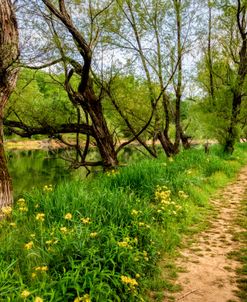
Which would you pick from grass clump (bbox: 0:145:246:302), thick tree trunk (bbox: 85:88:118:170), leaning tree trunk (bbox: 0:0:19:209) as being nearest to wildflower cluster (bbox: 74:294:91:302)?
grass clump (bbox: 0:145:246:302)

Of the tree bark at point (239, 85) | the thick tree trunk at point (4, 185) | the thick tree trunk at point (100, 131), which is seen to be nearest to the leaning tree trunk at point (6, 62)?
the thick tree trunk at point (4, 185)

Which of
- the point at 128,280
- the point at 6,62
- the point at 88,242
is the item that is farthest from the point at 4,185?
the point at 128,280

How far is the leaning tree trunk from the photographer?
19.2 ft

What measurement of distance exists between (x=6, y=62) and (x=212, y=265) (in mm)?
4887

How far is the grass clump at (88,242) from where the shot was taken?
129 inches

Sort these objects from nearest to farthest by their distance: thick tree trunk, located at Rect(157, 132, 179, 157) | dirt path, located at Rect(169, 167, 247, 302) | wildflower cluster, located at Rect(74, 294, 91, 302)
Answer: wildflower cluster, located at Rect(74, 294, 91, 302) < dirt path, located at Rect(169, 167, 247, 302) < thick tree trunk, located at Rect(157, 132, 179, 157)

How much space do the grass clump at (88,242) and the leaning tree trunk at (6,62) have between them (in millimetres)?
446

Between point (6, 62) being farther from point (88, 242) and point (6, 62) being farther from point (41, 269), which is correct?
point (41, 269)

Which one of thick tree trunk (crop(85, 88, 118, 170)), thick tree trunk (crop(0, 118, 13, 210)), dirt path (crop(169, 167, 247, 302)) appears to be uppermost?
thick tree trunk (crop(85, 88, 118, 170))

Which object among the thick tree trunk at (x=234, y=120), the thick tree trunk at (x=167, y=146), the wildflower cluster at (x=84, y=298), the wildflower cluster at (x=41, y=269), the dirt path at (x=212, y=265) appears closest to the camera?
the wildflower cluster at (x=84, y=298)

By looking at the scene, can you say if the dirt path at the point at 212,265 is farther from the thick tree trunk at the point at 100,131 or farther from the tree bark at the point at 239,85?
the tree bark at the point at 239,85

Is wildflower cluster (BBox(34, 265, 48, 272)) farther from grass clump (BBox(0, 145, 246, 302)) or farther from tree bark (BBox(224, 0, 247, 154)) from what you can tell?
tree bark (BBox(224, 0, 247, 154))

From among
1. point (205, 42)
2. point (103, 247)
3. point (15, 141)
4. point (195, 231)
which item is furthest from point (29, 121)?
point (15, 141)

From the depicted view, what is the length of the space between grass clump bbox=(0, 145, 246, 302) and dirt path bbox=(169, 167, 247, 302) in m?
0.38
